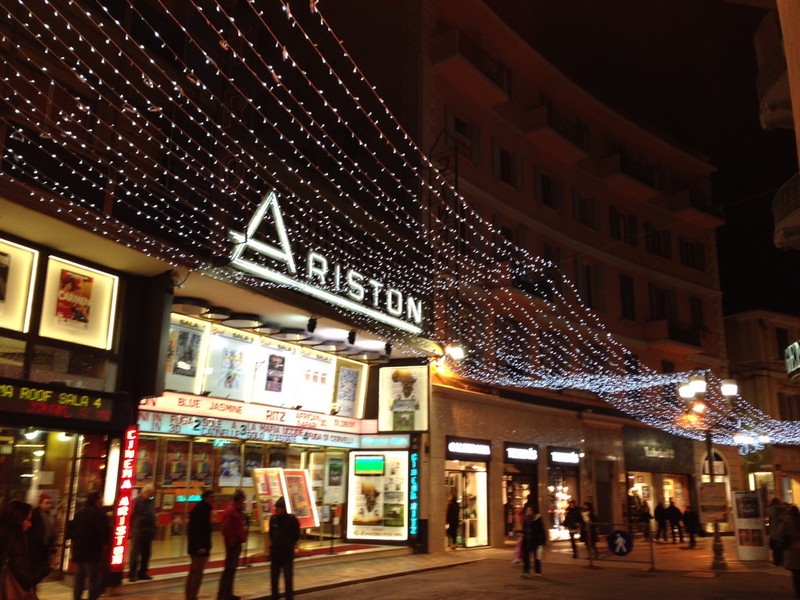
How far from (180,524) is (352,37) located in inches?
667

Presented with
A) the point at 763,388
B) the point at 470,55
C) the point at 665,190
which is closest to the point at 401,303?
the point at 470,55

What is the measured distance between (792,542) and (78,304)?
1232 cm

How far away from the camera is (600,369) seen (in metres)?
28.6

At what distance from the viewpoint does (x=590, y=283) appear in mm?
29250

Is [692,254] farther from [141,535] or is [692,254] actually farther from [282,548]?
[141,535]

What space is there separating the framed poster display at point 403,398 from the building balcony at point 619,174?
13.8m

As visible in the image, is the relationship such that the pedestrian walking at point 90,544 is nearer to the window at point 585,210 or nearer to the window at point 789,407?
the window at point 585,210

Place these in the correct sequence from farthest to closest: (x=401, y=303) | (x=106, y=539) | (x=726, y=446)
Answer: (x=726, y=446), (x=401, y=303), (x=106, y=539)

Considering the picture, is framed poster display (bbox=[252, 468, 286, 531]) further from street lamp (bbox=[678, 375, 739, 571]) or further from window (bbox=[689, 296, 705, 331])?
window (bbox=[689, 296, 705, 331])

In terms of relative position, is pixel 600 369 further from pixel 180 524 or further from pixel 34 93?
pixel 34 93

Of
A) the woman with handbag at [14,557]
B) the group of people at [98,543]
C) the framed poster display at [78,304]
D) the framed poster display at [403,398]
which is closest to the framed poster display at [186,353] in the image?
the framed poster display at [78,304]

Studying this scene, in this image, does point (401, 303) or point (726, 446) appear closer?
point (401, 303)

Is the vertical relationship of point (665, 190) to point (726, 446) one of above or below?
above

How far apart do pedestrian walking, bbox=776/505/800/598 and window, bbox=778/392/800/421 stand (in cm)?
2799
